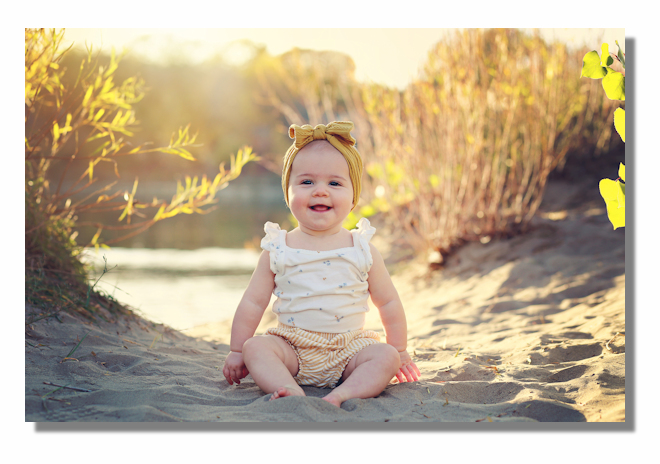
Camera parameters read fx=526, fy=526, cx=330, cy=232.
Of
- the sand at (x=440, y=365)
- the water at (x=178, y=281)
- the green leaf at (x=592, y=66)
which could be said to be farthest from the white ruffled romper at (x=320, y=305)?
the water at (x=178, y=281)

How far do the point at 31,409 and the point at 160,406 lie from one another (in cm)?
44

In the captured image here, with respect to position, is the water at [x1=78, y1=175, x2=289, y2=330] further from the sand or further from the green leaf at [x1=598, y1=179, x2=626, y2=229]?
the green leaf at [x1=598, y1=179, x2=626, y2=229]

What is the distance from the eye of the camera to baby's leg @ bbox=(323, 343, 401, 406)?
70.9 inches

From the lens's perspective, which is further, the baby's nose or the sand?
the baby's nose

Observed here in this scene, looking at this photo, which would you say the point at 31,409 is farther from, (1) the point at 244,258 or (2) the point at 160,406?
(1) the point at 244,258

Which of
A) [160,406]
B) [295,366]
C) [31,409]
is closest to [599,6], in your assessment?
[295,366]

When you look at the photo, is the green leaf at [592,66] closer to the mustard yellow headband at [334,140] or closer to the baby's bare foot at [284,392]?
the mustard yellow headband at [334,140]

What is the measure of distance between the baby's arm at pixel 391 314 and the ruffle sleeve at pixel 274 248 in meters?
0.36

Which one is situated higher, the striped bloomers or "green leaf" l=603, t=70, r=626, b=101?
"green leaf" l=603, t=70, r=626, b=101

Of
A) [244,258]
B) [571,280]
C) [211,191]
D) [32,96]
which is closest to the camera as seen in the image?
[32,96]

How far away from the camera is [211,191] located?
2.72 metres

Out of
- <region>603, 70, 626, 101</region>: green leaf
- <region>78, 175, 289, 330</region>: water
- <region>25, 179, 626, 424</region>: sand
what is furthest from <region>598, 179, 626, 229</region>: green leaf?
<region>78, 175, 289, 330</region>: water

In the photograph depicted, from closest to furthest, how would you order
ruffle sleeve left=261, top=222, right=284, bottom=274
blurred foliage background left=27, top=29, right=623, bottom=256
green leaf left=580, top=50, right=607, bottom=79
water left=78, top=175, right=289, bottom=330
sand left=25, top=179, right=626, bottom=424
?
sand left=25, top=179, right=626, bottom=424, green leaf left=580, top=50, right=607, bottom=79, ruffle sleeve left=261, top=222, right=284, bottom=274, water left=78, top=175, right=289, bottom=330, blurred foliage background left=27, top=29, right=623, bottom=256

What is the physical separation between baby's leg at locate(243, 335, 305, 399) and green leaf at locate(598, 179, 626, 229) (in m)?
1.31
